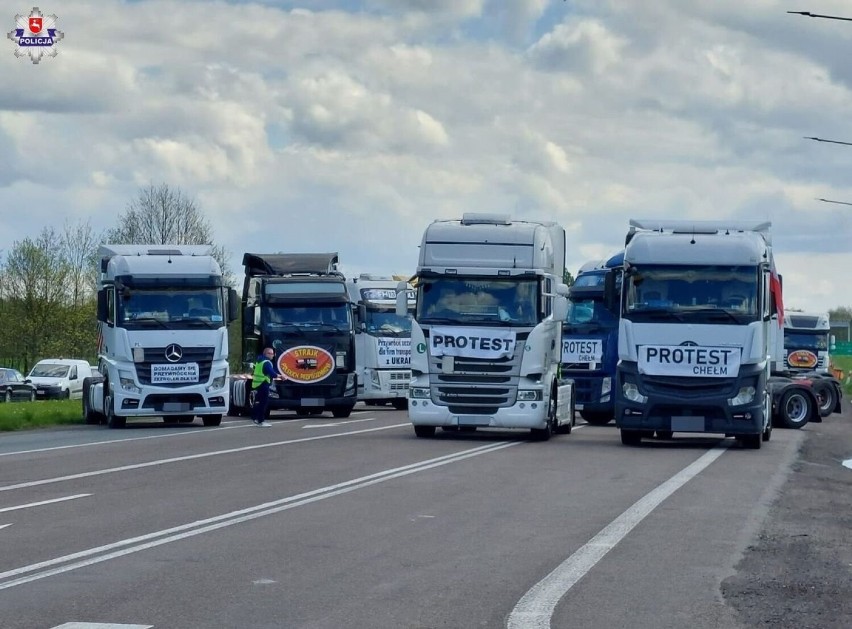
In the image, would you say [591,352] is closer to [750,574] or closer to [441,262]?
[441,262]

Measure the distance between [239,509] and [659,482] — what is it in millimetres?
5896

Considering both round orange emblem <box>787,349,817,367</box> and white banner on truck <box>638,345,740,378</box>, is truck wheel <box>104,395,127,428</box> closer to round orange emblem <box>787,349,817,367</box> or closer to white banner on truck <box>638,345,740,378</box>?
white banner on truck <box>638,345,740,378</box>

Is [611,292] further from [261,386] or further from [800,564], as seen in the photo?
[800,564]

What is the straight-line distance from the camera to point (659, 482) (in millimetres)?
18219

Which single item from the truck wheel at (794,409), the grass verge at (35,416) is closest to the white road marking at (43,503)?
the grass verge at (35,416)

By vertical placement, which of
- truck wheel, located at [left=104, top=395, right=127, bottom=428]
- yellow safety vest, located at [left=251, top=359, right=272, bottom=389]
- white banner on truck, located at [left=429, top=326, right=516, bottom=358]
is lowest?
truck wheel, located at [left=104, top=395, right=127, bottom=428]

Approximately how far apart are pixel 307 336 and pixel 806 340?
25.6 m

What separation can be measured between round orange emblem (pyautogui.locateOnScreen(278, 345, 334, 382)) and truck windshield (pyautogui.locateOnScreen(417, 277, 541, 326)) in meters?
11.7

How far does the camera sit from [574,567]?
1096 centimetres

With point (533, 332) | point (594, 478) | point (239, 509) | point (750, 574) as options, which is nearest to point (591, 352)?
point (533, 332)

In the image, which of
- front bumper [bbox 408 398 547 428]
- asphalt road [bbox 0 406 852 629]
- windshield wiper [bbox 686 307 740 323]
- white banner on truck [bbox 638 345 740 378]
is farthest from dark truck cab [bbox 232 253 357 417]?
windshield wiper [bbox 686 307 740 323]

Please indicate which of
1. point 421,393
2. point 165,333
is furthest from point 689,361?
point 165,333

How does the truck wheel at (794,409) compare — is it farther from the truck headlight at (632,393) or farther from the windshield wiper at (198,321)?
the windshield wiper at (198,321)

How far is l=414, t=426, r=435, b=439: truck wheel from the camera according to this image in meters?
27.0
